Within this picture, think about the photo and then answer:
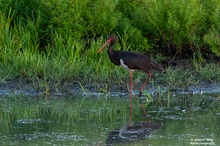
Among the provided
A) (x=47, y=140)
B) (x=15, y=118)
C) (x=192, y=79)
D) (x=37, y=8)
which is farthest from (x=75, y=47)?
(x=47, y=140)

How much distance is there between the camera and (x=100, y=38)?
472 inches

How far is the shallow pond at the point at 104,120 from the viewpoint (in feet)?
25.1

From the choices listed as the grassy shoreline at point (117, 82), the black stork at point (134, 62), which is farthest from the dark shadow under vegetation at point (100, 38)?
the black stork at point (134, 62)

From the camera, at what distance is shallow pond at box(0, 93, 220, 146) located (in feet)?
25.1

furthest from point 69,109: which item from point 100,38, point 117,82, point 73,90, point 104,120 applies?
point 100,38

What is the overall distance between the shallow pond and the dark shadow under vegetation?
713 mm

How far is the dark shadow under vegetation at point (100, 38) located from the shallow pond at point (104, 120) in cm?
71

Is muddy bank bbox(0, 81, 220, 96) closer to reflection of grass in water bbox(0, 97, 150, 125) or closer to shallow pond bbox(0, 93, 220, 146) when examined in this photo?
shallow pond bbox(0, 93, 220, 146)

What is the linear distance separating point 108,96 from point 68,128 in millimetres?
2210

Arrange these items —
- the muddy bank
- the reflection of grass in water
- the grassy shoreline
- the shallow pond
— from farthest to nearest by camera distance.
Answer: the grassy shoreline < the muddy bank < the reflection of grass in water < the shallow pond

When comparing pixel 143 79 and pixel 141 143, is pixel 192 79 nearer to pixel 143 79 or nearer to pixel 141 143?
pixel 143 79

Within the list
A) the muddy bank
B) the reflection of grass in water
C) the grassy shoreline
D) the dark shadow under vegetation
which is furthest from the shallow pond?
the dark shadow under vegetation

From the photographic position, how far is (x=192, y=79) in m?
11.3

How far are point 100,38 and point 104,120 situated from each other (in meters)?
3.43
